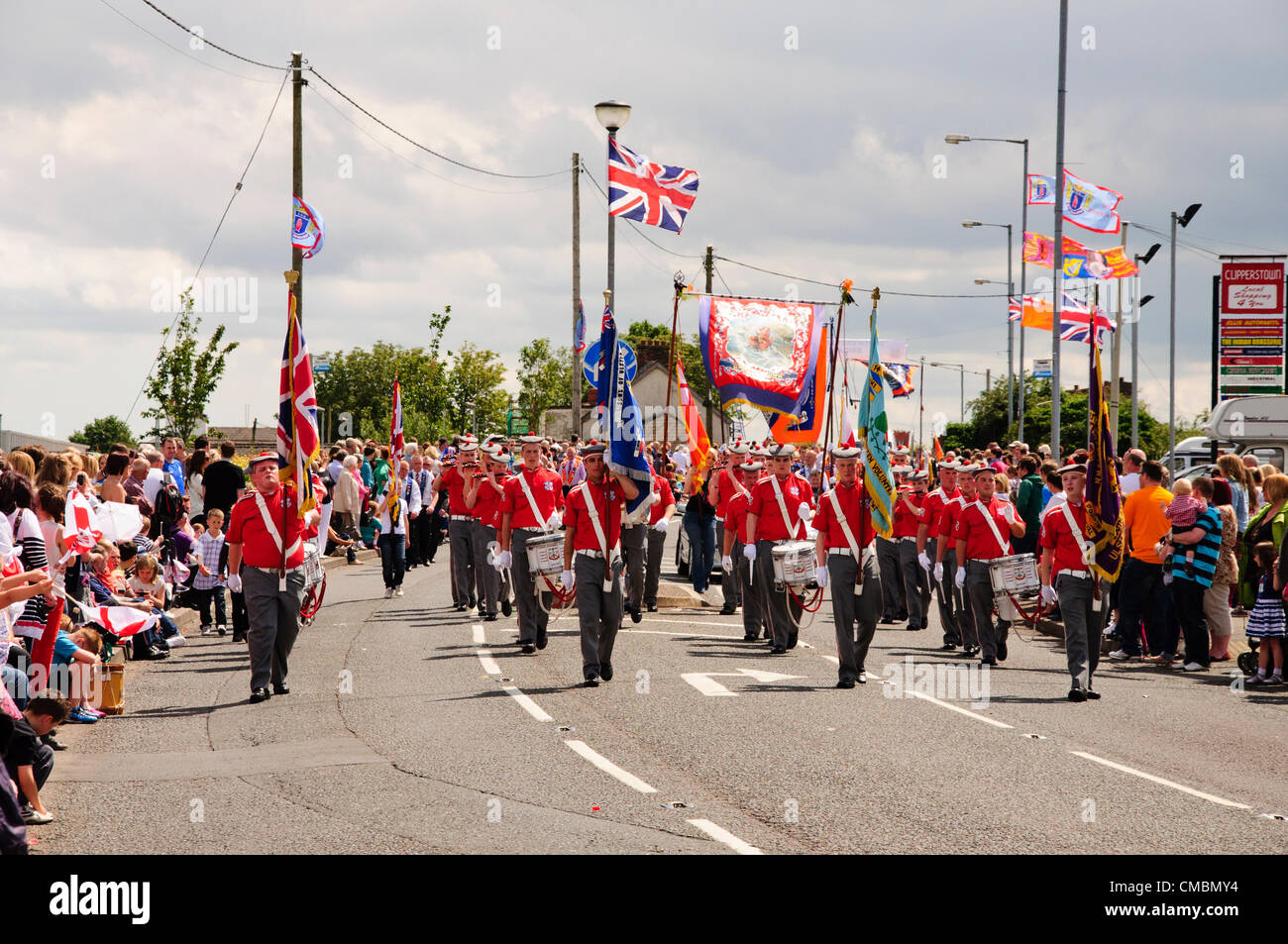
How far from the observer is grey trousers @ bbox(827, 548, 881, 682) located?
12797 millimetres

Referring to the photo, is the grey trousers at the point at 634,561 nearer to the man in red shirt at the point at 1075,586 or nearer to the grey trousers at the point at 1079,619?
the man in red shirt at the point at 1075,586

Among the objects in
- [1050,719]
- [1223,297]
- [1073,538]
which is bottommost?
[1050,719]

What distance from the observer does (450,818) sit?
7570 millimetres

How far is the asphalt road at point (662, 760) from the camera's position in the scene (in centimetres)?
732

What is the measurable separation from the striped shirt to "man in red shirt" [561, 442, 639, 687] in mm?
6088

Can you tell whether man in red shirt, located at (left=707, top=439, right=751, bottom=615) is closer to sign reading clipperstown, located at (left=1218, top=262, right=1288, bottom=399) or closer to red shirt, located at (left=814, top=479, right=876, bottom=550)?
red shirt, located at (left=814, top=479, right=876, bottom=550)

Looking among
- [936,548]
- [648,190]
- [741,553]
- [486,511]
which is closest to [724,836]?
[936,548]

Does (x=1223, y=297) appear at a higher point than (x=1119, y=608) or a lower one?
higher

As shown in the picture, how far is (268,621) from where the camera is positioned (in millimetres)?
12078

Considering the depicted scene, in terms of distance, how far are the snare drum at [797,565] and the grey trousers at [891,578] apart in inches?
150

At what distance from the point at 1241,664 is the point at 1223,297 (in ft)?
75.4
